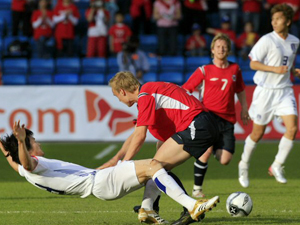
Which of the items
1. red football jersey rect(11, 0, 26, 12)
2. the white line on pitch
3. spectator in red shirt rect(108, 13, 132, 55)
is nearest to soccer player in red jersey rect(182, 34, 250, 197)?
the white line on pitch

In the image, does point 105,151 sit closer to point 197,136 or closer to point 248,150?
point 248,150

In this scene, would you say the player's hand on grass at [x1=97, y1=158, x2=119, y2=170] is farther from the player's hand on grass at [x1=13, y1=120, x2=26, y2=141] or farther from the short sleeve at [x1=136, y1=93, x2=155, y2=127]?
the player's hand on grass at [x1=13, y1=120, x2=26, y2=141]

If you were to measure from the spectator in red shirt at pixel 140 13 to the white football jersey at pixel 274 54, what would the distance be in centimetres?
915

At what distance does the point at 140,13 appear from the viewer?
61.7ft

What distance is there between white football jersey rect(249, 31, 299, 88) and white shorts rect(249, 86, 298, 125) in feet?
0.28

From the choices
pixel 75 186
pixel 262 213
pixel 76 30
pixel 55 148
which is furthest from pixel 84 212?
pixel 76 30

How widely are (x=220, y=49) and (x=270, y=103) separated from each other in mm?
1317

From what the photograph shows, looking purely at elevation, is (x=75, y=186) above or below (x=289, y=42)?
below

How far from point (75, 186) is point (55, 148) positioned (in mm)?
7917

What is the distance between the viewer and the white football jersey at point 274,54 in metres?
9.64

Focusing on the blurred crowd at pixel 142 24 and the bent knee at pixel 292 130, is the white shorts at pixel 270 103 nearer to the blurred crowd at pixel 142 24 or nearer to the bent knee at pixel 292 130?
the bent knee at pixel 292 130

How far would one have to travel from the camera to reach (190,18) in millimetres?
18797

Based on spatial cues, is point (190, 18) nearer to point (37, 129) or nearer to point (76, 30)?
point (76, 30)

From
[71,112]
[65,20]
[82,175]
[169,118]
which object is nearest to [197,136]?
[169,118]
